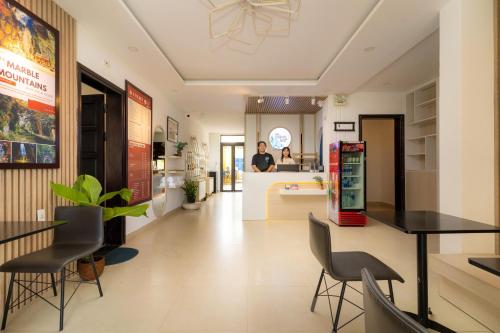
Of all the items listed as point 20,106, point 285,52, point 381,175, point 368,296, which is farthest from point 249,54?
point 381,175

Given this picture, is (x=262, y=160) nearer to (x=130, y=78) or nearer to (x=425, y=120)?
(x=130, y=78)

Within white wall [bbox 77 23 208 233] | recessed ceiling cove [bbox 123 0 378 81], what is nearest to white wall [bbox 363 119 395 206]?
recessed ceiling cove [bbox 123 0 378 81]

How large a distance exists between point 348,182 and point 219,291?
3.98m

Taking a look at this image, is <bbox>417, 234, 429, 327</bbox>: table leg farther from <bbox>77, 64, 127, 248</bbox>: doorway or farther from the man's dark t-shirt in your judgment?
the man's dark t-shirt

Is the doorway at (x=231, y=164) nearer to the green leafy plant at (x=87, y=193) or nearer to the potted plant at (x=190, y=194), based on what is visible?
the potted plant at (x=190, y=194)

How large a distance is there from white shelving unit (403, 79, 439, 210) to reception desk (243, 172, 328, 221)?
6.86 ft

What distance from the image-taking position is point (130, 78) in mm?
4312

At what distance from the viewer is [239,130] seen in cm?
1184

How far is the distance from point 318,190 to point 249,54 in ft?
10.8

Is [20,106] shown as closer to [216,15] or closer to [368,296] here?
[216,15]

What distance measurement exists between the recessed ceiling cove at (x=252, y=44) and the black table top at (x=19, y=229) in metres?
2.47

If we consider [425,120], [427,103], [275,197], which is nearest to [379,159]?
[425,120]

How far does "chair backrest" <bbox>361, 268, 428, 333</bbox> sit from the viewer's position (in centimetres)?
63

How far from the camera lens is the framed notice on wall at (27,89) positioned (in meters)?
2.09
